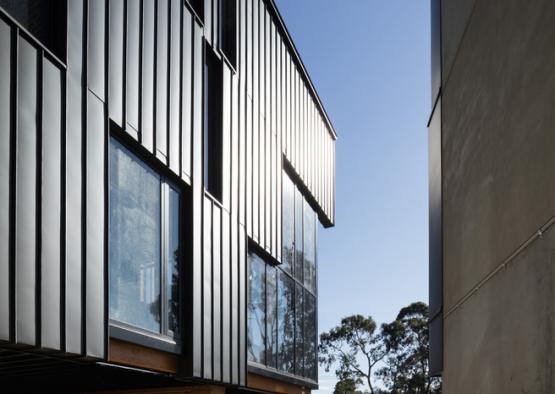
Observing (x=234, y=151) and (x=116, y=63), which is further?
(x=234, y=151)

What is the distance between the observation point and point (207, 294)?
1152 cm

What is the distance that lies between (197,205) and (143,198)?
176 centimetres

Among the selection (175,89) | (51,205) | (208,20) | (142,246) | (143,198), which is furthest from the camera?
(208,20)

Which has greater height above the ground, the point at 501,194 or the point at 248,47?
the point at 248,47

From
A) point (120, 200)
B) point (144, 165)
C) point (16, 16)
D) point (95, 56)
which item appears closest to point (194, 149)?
point (144, 165)

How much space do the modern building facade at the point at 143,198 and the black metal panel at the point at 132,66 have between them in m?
0.03

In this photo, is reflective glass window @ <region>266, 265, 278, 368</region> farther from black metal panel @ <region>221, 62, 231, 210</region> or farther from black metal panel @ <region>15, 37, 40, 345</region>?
black metal panel @ <region>15, 37, 40, 345</region>

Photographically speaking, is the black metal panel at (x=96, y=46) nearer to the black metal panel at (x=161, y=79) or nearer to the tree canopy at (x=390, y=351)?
the black metal panel at (x=161, y=79)

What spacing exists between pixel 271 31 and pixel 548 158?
549 inches

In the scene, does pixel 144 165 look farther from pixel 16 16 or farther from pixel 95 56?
pixel 16 16

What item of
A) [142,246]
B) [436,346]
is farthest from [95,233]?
[436,346]

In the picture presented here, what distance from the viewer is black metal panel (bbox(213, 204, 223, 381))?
38.3ft

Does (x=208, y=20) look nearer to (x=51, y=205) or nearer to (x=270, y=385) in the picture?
(x=51, y=205)

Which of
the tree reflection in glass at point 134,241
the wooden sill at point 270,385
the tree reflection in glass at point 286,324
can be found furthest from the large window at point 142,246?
the tree reflection in glass at point 286,324
